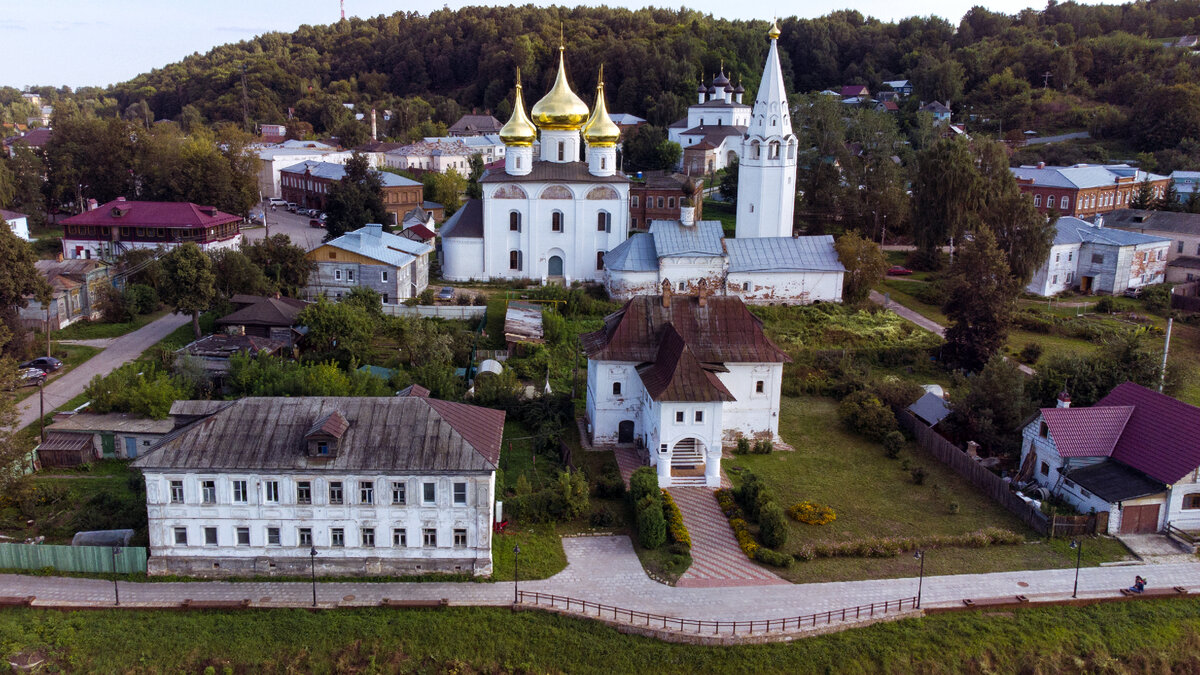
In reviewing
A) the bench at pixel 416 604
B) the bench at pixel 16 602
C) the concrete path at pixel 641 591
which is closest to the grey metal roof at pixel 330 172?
the concrete path at pixel 641 591

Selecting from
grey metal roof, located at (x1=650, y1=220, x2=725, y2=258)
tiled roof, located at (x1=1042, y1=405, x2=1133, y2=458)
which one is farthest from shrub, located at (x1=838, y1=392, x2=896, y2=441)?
grey metal roof, located at (x1=650, y1=220, x2=725, y2=258)

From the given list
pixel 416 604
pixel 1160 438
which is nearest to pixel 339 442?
pixel 416 604

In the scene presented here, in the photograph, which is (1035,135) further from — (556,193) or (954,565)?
(954,565)

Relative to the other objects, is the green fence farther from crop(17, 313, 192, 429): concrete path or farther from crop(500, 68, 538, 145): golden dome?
crop(500, 68, 538, 145): golden dome

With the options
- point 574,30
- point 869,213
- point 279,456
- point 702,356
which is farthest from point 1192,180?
point 574,30

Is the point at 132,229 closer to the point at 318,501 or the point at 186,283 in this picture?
the point at 186,283

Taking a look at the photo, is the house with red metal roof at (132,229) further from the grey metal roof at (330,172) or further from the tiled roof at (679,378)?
the tiled roof at (679,378)
